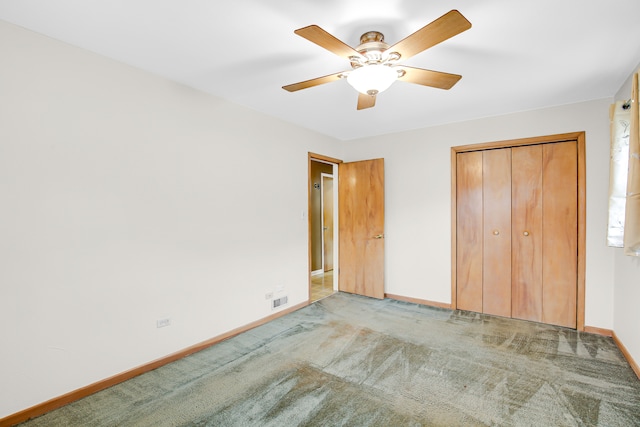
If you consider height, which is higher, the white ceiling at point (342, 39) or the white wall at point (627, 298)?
the white ceiling at point (342, 39)

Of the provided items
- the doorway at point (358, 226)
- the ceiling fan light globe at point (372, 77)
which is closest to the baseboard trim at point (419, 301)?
the doorway at point (358, 226)

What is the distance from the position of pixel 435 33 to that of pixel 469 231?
2842mm

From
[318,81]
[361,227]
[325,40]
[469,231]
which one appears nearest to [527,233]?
[469,231]

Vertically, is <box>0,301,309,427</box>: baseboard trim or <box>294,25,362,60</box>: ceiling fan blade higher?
<box>294,25,362,60</box>: ceiling fan blade

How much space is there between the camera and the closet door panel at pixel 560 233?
3176 mm

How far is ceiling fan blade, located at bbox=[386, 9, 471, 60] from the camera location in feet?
4.35

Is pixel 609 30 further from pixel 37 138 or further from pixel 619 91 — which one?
pixel 37 138

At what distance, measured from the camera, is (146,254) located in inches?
94.8

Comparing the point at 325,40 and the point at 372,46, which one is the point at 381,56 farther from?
the point at 325,40

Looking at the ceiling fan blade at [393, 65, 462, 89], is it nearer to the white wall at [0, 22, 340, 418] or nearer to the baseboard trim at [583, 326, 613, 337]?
the white wall at [0, 22, 340, 418]

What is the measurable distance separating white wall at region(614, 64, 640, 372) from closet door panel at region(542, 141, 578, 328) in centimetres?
36

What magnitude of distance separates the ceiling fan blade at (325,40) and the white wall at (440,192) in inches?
99.0

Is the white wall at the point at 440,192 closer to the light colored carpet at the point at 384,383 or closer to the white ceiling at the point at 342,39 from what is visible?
the white ceiling at the point at 342,39

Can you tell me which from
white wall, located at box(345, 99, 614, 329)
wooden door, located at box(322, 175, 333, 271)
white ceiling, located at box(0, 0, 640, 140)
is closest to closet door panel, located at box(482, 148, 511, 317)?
white wall, located at box(345, 99, 614, 329)
